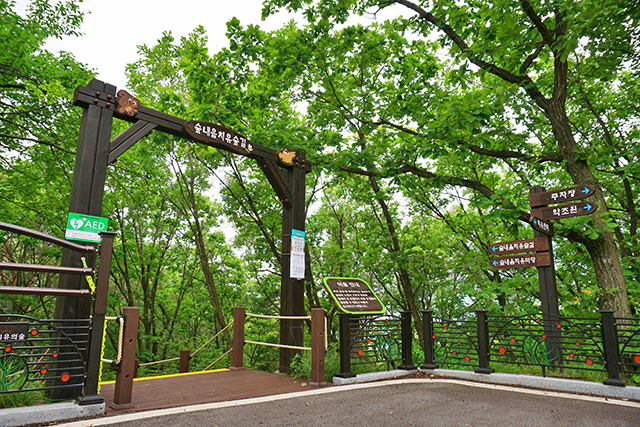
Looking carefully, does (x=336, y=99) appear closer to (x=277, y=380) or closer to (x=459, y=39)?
(x=459, y=39)

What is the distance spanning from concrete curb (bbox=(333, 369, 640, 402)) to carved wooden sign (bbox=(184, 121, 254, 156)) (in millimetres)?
4287

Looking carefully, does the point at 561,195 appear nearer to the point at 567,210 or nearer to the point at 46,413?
the point at 567,210

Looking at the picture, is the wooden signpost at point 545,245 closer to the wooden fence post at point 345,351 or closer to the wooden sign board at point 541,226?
the wooden sign board at point 541,226

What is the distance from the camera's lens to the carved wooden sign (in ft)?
20.8

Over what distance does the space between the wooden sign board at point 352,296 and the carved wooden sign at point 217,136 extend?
9.45 ft

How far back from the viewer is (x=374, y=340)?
6273 millimetres

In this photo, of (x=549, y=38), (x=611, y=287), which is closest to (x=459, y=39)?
(x=549, y=38)

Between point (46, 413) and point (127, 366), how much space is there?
864mm

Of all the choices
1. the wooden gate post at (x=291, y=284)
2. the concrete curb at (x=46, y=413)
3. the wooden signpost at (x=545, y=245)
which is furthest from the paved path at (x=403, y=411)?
the wooden gate post at (x=291, y=284)

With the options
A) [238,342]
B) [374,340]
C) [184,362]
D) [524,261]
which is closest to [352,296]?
[374,340]

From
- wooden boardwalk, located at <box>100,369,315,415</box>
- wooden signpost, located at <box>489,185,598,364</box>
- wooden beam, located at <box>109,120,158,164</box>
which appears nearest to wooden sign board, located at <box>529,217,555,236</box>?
wooden signpost, located at <box>489,185,598,364</box>

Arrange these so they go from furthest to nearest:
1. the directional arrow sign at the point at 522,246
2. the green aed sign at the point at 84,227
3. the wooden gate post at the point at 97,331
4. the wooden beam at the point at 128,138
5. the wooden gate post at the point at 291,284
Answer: the wooden gate post at the point at 291,284
the directional arrow sign at the point at 522,246
the wooden beam at the point at 128,138
the green aed sign at the point at 84,227
the wooden gate post at the point at 97,331

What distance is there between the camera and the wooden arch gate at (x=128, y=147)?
15.6 ft

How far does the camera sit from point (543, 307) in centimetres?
643
